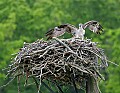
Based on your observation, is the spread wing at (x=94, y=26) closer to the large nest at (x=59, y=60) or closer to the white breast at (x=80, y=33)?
the white breast at (x=80, y=33)

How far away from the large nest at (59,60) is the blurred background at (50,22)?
17829mm

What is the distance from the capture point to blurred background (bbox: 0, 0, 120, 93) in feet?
87.7

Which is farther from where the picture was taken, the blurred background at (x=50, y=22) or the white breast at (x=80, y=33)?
the blurred background at (x=50, y=22)

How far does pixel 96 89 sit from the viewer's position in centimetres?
721

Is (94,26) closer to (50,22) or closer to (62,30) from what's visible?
(62,30)

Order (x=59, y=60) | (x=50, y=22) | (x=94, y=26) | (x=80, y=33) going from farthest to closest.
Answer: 1. (x=50, y=22)
2. (x=94, y=26)
3. (x=80, y=33)
4. (x=59, y=60)

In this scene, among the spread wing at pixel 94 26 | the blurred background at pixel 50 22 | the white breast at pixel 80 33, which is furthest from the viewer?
the blurred background at pixel 50 22

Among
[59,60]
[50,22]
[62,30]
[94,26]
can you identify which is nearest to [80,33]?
[62,30]

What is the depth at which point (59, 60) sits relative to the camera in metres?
6.52

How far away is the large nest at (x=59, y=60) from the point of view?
6531 millimetres

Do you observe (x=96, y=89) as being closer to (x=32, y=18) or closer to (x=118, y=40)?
(x=118, y=40)

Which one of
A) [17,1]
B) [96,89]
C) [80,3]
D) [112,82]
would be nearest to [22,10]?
[17,1]

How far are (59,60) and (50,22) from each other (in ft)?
75.0

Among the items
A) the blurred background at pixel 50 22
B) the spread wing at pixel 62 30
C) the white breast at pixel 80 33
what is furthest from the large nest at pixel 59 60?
the blurred background at pixel 50 22
